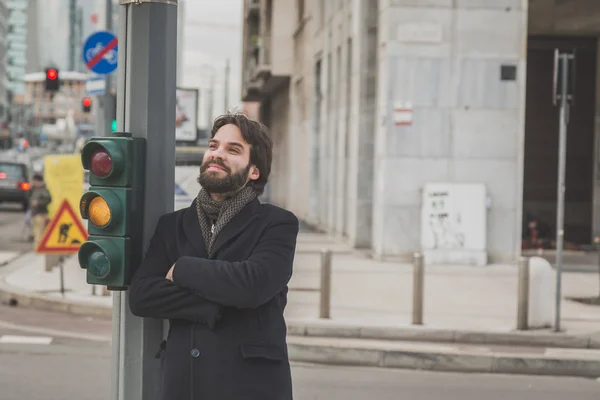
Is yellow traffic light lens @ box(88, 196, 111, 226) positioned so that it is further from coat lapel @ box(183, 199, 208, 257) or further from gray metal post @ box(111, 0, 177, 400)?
coat lapel @ box(183, 199, 208, 257)

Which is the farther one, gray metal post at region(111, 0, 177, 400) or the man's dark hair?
gray metal post at region(111, 0, 177, 400)

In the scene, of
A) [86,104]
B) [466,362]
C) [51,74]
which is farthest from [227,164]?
[51,74]

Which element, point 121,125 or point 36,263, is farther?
point 36,263

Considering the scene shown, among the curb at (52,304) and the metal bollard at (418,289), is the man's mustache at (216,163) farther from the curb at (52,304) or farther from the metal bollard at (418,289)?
the curb at (52,304)

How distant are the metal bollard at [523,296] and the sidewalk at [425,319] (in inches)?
6.5

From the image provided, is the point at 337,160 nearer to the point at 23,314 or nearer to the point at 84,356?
the point at 23,314

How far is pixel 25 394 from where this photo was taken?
814 cm

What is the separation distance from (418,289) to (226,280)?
7.69 meters

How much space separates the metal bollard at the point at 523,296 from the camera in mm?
11081

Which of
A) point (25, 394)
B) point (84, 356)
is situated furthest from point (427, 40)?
point (25, 394)

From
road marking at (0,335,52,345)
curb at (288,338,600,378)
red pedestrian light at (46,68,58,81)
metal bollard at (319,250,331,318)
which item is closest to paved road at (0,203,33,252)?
red pedestrian light at (46,68,58,81)

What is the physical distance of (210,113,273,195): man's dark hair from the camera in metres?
3.92

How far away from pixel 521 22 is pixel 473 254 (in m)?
4.03

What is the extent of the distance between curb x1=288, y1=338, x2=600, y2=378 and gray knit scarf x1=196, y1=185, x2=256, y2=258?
6240mm
